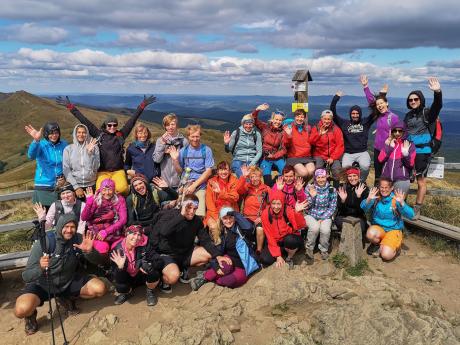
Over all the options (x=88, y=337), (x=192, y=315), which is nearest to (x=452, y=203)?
(x=192, y=315)

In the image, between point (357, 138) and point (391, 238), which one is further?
point (357, 138)

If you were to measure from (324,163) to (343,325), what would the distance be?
4.73 m

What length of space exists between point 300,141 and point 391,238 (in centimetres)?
309

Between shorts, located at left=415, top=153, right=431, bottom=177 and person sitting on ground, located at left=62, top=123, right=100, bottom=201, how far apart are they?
7634mm

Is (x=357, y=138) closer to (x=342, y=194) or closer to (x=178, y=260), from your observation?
(x=342, y=194)

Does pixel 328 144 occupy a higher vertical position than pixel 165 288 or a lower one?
higher

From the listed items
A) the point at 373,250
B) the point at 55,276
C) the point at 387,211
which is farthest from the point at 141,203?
the point at 387,211

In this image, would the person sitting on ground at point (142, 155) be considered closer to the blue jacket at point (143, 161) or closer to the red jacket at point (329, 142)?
the blue jacket at point (143, 161)

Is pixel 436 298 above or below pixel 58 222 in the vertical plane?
below

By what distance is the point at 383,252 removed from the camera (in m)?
8.23

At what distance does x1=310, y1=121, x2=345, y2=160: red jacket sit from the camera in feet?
30.8

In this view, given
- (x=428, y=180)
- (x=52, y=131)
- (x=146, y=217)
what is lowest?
(x=428, y=180)

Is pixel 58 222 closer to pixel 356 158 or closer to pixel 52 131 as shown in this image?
pixel 52 131

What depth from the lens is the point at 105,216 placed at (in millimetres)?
7559
